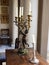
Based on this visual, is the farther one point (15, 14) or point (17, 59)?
point (15, 14)

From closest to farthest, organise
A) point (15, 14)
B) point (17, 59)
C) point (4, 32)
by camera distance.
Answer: point (17, 59) < point (15, 14) < point (4, 32)

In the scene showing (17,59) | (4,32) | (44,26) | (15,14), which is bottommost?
(17,59)

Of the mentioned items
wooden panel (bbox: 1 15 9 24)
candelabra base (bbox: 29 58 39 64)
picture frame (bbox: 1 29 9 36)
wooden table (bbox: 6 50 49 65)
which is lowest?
wooden table (bbox: 6 50 49 65)

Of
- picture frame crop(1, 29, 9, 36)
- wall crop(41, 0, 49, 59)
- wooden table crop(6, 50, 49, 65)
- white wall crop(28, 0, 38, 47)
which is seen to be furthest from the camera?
picture frame crop(1, 29, 9, 36)

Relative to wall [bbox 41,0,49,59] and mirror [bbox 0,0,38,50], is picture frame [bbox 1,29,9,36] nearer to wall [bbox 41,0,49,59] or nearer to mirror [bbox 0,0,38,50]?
mirror [bbox 0,0,38,50]

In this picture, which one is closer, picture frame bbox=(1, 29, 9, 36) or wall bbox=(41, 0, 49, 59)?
wall bbox=(41, 0, 49, 59)

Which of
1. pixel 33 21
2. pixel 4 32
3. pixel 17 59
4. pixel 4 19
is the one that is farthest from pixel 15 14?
pixel 17 59

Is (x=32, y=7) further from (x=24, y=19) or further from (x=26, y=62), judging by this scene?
(x=26, y=62)

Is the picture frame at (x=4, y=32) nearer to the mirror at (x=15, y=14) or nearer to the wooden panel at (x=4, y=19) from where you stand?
the mirror at (x=15, y=14)

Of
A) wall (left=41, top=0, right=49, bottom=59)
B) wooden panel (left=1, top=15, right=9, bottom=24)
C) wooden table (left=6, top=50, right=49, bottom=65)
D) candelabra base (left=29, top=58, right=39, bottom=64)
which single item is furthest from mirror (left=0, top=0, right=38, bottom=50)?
candelabra base (left=29, top=58, right=39, bottom=64)

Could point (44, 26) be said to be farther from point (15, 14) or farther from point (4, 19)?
point (4, 19)

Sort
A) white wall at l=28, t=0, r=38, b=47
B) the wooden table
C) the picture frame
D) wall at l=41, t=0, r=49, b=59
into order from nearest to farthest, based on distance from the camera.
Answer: the wooden table < wall at l=41, t=0, r=49, b=59 < white wall at l=28, t=0, r=38, b=47 < the picture frame

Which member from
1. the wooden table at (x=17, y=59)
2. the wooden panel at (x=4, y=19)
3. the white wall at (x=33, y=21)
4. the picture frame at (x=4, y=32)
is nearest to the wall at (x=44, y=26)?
the white wall at (x=33, y=21)

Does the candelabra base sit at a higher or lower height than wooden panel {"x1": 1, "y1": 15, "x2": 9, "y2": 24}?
lower
